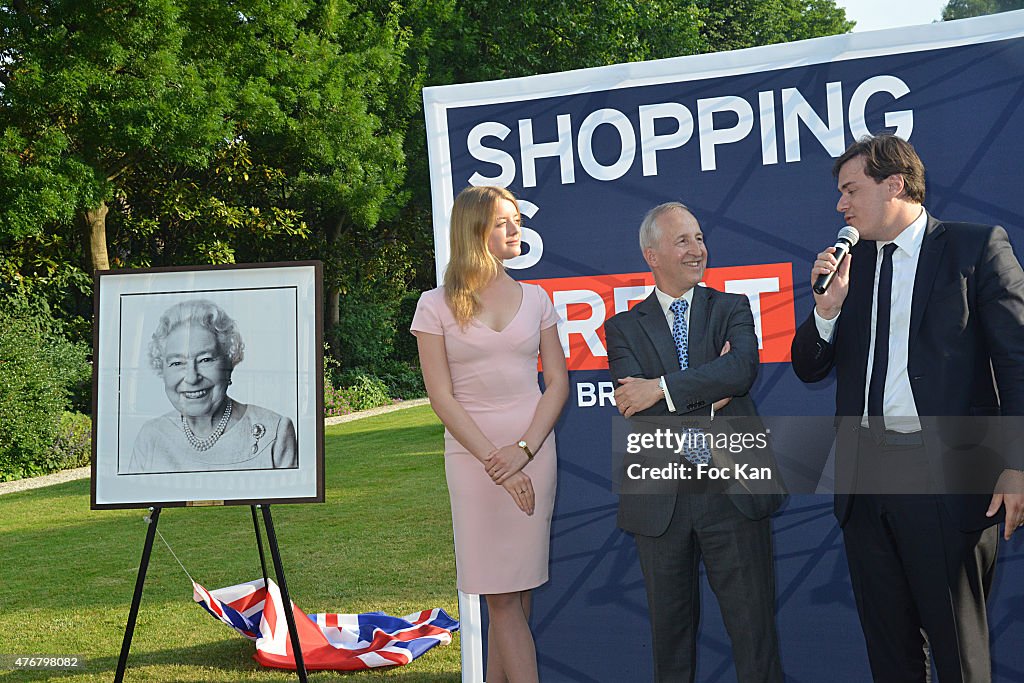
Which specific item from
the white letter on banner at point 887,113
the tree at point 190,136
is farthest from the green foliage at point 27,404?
the white letter on banner at point 887,113

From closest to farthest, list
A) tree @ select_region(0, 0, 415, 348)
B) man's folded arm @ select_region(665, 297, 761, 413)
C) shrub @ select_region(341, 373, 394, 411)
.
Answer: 1. man's folded arm @ select_region(665, 297, 761, 413)
2. tree @ select_region(0, 0, 415, 348)
3. shrub @ select_region(341, 373, 394, 411)

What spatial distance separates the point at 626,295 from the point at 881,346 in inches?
43.1

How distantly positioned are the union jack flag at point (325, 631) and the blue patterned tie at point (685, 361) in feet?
6.25

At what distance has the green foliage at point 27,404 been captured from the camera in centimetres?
1042

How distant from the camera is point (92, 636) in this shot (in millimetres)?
4910

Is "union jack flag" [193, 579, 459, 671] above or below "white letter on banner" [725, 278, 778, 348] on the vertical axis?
below

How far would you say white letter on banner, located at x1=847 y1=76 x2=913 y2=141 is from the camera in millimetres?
3248

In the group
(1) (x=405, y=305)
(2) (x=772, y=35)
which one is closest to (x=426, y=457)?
(1) (x=405, y=305)

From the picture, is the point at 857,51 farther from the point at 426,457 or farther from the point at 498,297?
the point at 426,457

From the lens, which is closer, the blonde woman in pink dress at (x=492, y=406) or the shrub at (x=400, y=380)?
the blonde woman in pink dress at (x=492, y=406)

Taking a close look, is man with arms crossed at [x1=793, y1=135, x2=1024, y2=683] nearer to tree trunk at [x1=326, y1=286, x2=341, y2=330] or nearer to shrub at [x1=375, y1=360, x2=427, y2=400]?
tree trunk at [x1=326, y1=286, x2=341, y2=330]

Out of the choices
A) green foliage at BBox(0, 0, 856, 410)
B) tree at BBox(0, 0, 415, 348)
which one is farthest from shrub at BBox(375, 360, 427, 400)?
tree at BBox(0, 0, 415, 348)

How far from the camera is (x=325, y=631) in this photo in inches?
176

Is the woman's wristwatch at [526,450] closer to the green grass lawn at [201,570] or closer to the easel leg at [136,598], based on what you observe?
the easel leg at [136,598]
